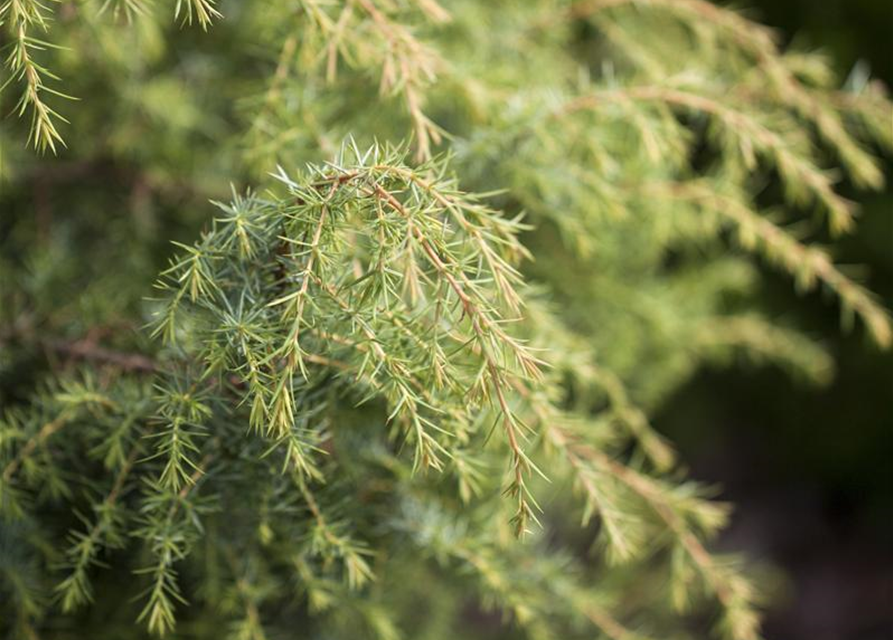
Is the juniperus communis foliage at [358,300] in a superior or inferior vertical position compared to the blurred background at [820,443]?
superior

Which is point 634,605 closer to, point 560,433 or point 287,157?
point 560,433

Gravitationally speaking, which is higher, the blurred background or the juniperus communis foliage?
the juniperus communis foliage

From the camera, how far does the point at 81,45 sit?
0.74 meters

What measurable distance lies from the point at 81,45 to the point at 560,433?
53 centimetres

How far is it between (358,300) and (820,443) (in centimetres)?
119

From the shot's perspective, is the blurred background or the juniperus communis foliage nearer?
the juniperus communis foliage

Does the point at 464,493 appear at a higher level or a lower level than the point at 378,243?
lower

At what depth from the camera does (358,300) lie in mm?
470

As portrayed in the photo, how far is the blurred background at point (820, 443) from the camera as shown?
1184mm

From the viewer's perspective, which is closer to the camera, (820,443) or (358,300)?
(358,300)

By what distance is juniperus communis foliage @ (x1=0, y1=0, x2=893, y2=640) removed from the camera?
18.5 inches

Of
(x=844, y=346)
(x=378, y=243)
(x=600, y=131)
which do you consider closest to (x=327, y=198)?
(x=378, y=243)

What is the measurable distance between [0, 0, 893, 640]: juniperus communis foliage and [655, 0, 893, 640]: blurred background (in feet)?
0.95

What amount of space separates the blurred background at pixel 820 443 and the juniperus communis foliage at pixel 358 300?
29 centimetres
